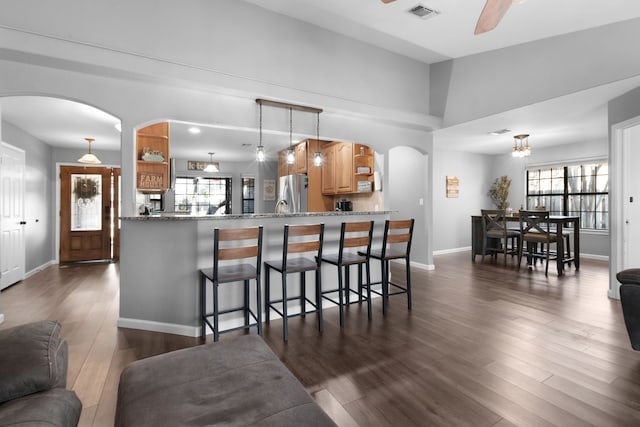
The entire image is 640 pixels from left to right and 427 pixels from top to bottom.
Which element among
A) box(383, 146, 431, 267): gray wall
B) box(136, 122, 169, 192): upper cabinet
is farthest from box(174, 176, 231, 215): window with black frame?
box(383, 146, 431, 267): gray wall

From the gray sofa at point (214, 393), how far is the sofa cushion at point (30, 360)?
229mm

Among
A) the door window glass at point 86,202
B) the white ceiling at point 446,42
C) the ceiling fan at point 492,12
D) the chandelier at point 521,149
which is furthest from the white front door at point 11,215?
the chandelier at point 521,149

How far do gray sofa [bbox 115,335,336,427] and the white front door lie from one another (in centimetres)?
469

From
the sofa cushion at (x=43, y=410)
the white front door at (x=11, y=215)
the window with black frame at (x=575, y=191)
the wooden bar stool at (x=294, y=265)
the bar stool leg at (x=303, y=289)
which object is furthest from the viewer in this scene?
the window with black frame at (x=575, y=191)

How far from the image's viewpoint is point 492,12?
225 centimetres

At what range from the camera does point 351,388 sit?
2002 millimetres

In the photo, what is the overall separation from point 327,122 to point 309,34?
3.53 ft

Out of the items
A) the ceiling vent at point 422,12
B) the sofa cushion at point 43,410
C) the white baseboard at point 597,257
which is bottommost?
the white baseboard at point 597,257

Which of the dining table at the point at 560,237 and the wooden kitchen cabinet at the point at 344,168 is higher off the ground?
the wooden kitchen cabinet at the point at 344,168

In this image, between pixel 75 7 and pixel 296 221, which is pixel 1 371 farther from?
pixel 75 7

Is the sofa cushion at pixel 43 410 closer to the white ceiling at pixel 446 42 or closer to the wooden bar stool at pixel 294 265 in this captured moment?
the wooden bar stool at pixel 294 265

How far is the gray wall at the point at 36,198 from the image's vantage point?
5.23 meters

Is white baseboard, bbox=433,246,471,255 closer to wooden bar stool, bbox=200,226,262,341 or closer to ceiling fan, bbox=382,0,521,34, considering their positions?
wooden bar stool, bbox=200,226,262,341

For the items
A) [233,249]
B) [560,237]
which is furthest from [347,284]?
[560,237]
